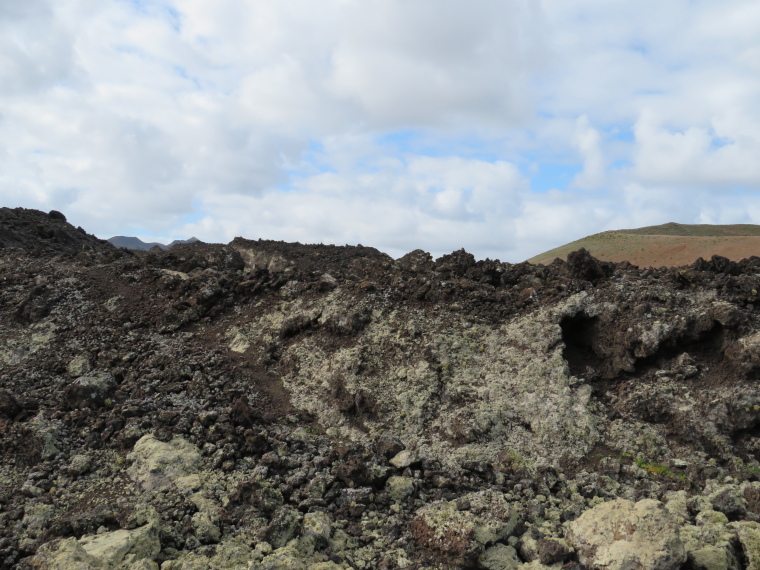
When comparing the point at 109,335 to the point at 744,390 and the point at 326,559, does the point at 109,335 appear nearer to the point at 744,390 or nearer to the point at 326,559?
the point at 326,559

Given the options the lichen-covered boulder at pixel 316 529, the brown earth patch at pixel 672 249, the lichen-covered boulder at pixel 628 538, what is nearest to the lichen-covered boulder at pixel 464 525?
the lichen-covered boulder at pixel 628 538

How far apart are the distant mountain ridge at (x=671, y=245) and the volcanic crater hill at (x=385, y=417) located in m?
17.9

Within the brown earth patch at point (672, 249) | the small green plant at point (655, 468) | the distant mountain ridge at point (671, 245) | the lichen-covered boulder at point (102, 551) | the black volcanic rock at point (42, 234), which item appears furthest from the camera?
the distant mountain ridge at point (671, 245)

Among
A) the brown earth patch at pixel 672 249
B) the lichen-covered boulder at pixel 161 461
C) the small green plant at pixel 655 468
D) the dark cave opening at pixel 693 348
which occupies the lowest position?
the small green plant at pixel 655 468

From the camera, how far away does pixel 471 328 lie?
11523 millimetres

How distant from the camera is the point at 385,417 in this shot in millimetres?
10195

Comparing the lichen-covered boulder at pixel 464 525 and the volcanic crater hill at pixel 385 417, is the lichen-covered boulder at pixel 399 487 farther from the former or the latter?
the lichen-covered boulder at pixel 464 525

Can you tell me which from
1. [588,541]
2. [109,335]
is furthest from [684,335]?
[109,335]

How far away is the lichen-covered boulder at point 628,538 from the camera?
19.5 feet

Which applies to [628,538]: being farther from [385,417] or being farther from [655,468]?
[385,417]

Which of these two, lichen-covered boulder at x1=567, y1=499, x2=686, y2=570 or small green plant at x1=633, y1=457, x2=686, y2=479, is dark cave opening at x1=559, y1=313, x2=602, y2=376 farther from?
lichen-covered boulder at x1=567, y1=499, x2=686, y2=570

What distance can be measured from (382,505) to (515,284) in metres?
7.41

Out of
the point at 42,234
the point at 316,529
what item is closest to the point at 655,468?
the point at 316,529

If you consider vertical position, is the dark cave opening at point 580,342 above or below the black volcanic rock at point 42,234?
below
